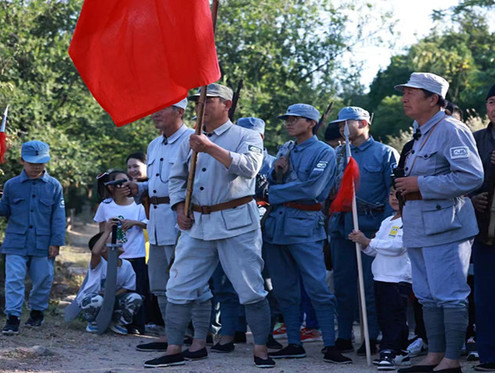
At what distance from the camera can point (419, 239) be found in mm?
5676

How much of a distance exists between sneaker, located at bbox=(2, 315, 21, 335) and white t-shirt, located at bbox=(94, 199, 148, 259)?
1.42 meters

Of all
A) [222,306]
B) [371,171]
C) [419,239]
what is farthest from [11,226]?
[419,239]

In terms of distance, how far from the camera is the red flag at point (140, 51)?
5609 millimetres

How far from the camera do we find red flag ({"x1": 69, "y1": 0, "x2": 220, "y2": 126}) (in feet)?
18.4

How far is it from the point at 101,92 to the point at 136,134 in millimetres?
14425

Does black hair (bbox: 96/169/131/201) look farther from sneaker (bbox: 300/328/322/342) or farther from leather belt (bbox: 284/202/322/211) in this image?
sneaker (bbox: 300/328/322/342)

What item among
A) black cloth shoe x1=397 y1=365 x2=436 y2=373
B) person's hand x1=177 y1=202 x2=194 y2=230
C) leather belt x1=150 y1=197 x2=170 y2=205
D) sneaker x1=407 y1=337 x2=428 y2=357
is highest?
leather belt x1=150 y1=197 x2=170 y2=205

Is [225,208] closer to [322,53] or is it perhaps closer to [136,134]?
[136,134]

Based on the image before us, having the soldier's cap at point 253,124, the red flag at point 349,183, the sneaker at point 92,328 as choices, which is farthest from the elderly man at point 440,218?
the sneaker at point 92,328

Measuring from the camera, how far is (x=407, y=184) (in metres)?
5.65

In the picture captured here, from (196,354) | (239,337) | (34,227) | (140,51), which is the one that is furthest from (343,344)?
(34,227)

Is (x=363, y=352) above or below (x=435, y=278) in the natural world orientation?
below

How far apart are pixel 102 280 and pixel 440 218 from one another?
4.12 m

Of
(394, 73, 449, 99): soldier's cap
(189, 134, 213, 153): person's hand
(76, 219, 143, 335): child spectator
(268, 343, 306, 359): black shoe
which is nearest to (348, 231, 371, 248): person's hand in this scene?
(268, 343, 306, 359): black shoe
